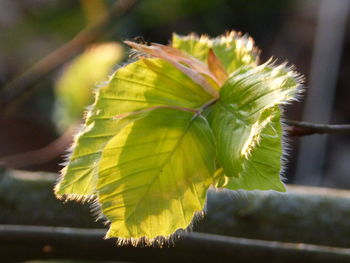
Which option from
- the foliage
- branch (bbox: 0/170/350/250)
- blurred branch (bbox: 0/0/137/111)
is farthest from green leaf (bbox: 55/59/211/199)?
blurred branch (bbox: 0/0/137/111)

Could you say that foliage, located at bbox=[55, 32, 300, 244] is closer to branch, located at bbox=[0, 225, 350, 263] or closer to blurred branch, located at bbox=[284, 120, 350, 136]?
blurred branch, located at bbox=[284, 120, 350, 136]

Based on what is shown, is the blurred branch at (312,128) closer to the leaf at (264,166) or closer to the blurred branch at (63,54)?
the leaf at (264,166)

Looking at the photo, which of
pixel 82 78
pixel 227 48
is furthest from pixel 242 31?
pixel 227 48

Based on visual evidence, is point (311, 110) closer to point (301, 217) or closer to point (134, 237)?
point (301, 217)

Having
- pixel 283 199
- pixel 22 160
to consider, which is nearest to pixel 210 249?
pixel 283 199

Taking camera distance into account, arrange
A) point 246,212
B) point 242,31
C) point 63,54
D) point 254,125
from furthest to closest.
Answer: point 242,31 < point 63,54 < point 246,212 < point 254,125

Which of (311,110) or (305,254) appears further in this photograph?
(311,110)

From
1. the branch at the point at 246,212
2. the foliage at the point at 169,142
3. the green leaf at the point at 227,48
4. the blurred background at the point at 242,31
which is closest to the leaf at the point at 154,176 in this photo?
the foliage at the point at 169,142

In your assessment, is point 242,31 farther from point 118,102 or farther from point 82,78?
point 118,102

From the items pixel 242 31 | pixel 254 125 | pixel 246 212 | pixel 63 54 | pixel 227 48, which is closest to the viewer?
pixel 254 125
